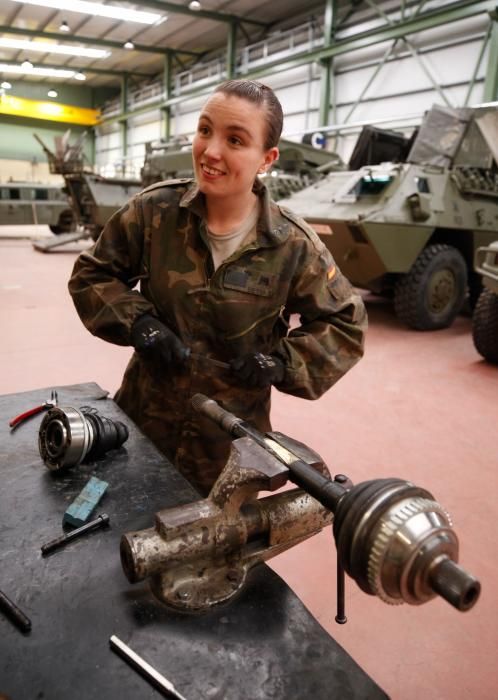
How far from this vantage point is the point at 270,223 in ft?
5.33

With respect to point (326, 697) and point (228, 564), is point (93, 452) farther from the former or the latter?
point (326, 697)

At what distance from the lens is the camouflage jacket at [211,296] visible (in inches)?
64.6

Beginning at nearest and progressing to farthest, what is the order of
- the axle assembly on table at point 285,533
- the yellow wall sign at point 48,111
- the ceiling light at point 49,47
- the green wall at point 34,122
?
the axle assembly on table at point 285,533, the ceiling light at point 49,47, the yellow wall sign at point 48,111, the green wall at point 34,122

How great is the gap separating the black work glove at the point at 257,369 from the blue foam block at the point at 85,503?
467 millimetres

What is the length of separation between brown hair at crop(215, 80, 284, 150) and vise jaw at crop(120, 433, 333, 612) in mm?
846

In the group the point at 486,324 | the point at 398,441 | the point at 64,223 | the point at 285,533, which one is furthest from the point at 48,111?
the point at 285,533

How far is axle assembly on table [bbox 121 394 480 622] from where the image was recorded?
754 mm

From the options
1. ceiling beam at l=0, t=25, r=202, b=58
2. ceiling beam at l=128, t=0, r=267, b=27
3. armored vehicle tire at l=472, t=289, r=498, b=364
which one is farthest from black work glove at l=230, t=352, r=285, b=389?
ceiling beam at l=0, t=25, r=202, b=58

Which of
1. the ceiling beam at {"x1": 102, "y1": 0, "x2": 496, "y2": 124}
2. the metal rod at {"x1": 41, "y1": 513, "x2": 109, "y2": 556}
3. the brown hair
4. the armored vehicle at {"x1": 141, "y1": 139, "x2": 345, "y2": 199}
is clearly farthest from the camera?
the ceiling beam at {"x1": 102, "y1": 0, "x2": 496, "y2": 124}

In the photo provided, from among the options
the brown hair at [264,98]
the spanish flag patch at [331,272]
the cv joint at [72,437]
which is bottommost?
the cv joint at [72,437]

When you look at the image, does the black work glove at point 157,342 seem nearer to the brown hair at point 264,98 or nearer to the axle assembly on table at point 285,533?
the axle assembly on table at point 285,533

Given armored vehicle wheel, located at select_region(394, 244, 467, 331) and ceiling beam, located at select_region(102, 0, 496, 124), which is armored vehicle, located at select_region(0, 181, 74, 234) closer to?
ceiling beam, located at select_region(102, 0, 496, 124)

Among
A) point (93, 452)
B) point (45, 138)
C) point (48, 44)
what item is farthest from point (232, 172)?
point (45, 138)

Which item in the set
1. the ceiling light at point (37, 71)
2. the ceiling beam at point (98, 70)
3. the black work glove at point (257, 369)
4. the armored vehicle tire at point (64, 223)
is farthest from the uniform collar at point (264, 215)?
the ceiling beam at point (98, 70)
